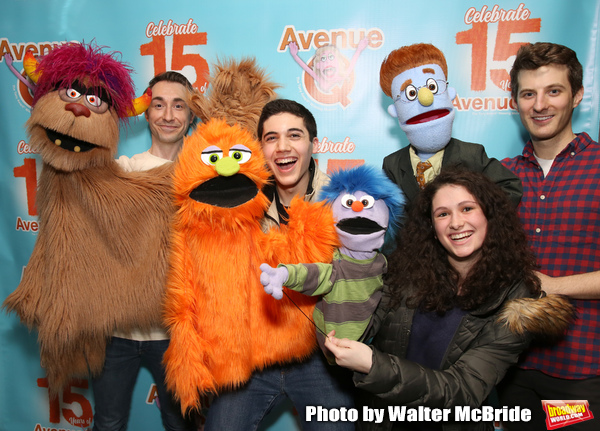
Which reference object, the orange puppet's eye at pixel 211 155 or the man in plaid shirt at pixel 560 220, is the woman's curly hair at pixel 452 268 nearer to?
the man in plaid shirt at pixel 560 220

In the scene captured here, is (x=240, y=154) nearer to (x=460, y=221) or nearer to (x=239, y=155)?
(x=239, y=155)

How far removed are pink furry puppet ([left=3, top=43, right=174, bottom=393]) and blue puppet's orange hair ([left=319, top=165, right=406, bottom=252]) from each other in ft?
2.28

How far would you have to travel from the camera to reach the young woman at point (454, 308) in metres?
1.21

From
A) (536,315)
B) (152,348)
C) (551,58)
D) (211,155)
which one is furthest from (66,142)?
(551,58)

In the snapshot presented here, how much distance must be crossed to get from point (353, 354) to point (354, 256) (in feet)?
1.05

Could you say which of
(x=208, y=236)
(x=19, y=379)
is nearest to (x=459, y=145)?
(x=208, y=236)

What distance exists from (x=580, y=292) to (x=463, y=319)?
497 millimetres

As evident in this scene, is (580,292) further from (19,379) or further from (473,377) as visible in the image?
(19,379)

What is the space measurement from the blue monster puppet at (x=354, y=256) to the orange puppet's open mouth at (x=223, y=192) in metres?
0.33

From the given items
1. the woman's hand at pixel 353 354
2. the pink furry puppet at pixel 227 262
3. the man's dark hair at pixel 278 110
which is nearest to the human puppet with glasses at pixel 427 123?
the man's dark hair at pixel 278 110

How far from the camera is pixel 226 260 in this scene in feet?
4.36

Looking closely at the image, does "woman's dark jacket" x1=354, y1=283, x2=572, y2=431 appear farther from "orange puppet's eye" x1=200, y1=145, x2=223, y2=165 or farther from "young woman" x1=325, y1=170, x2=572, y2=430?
"orange puppet's eye" x1=200, y1=145, x2=223, y2=165

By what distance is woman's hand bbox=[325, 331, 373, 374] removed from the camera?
1186mm

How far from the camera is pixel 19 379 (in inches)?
96.9
